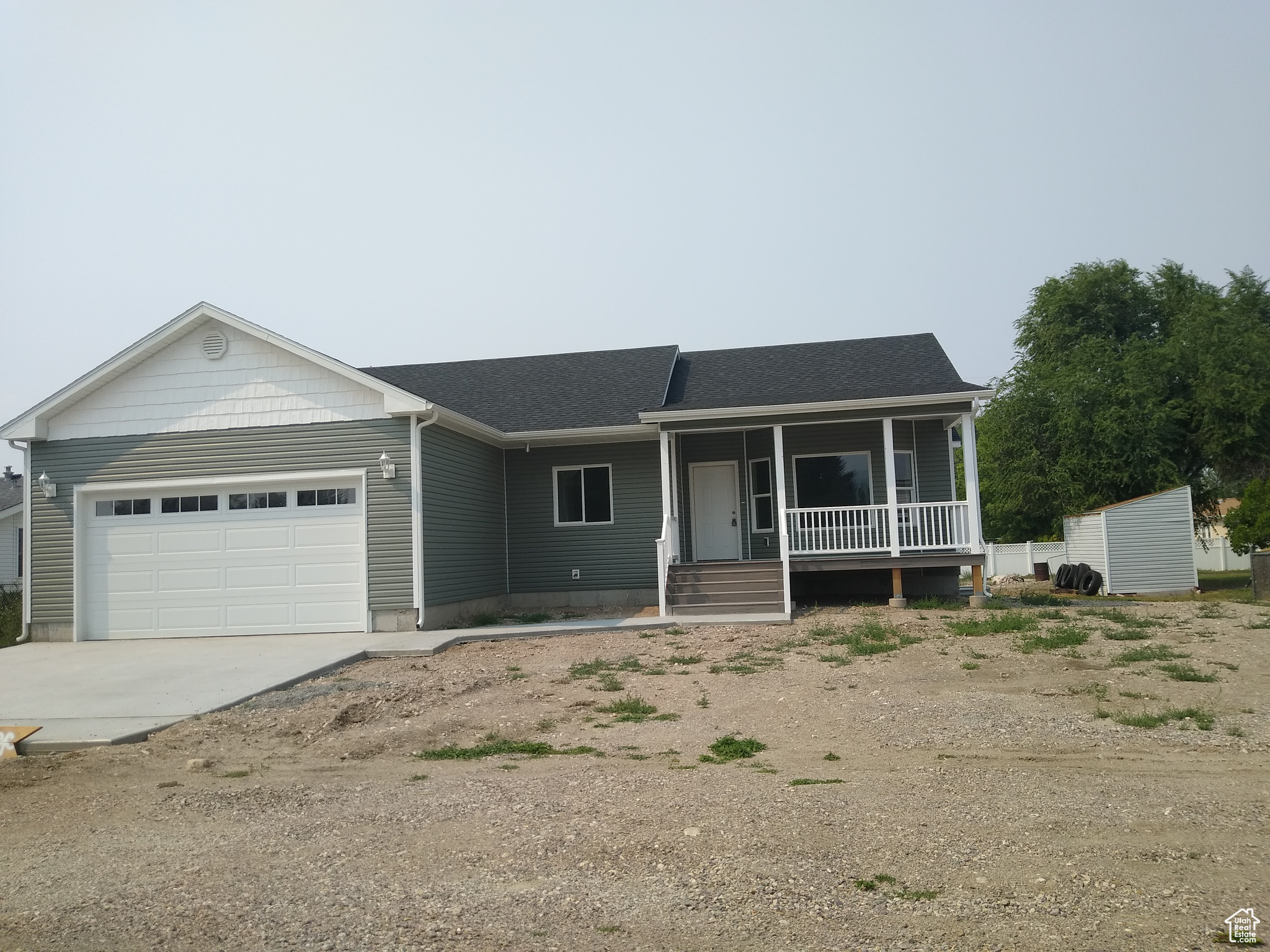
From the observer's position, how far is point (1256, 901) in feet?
13.0

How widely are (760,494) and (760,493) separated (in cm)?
2

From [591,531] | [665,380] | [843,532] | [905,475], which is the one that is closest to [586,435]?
[591,531]

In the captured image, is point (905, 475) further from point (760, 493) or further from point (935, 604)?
point (935, 604)

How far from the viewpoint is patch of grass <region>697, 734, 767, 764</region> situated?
6.97 meters

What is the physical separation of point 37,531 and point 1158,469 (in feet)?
90.1

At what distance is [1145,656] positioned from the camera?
389 inches

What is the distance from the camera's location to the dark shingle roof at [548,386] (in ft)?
60.8

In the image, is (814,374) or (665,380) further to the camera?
(665,380)

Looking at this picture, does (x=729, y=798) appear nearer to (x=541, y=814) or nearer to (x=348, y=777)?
(x=541, y=814)

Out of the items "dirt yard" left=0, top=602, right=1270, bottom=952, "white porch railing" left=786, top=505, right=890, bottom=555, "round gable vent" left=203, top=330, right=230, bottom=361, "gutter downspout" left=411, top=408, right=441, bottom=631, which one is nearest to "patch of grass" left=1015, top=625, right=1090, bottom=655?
"dirt yard" left=0, top=602, right=1270, bottom=952

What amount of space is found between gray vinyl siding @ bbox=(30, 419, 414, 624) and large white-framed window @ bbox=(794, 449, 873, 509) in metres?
7.72

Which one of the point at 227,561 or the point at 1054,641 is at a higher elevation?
the point at 227,561

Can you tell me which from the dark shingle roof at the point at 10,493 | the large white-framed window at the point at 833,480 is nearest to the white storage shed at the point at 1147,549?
the large white-framed window at the point at 833,480

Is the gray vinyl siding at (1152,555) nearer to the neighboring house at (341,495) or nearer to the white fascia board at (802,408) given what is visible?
the neighboring house at (341,495)
